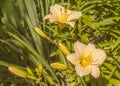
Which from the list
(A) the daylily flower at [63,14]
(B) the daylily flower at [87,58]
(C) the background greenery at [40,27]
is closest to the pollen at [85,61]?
(B) the daylily flower at [87,58]

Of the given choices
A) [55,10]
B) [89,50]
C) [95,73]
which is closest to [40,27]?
[55,10]

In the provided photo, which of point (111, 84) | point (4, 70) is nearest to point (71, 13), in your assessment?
point (111, 84)

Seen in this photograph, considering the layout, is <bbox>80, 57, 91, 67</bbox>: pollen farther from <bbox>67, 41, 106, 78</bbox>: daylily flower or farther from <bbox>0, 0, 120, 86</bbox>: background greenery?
<bbox>0, 0, 120, 86</bbox>: background greenery

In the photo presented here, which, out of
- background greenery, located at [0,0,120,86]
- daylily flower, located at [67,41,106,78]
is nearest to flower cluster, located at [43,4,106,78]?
daylily flower, located at [67,41,106,78]

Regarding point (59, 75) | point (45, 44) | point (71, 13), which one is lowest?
point (59, 75)

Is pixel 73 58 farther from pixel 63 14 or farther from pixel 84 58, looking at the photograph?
pixel 63 14

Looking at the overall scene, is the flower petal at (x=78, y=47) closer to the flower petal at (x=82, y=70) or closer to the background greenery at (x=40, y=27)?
the flower petal at (x=82, y=70)

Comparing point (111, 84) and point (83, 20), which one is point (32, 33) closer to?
point (83, 20)
